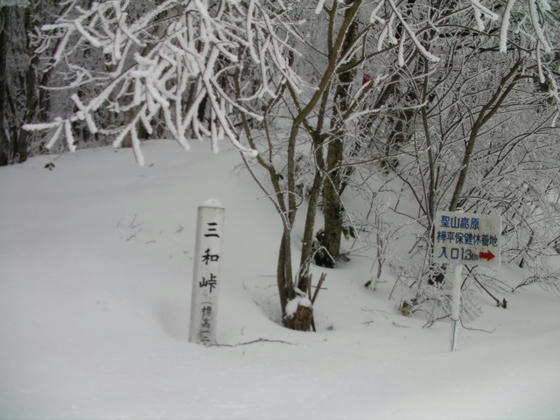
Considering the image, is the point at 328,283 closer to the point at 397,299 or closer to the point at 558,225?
the point at 397,299

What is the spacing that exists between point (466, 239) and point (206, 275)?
252 cm

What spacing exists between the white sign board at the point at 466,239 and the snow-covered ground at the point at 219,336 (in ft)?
2.78

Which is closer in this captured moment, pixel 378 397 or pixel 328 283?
pixel 378 397

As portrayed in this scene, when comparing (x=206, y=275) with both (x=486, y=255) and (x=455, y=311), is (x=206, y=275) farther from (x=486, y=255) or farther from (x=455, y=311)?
(x=486, y=255)

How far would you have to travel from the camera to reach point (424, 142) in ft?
23.1

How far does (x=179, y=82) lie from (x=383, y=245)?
176 inches

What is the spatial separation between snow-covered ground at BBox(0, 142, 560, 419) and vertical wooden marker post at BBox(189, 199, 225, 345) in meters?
0.18

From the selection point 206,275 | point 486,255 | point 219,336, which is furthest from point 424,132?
point 219,336

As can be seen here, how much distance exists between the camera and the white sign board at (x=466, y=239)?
15.5ft

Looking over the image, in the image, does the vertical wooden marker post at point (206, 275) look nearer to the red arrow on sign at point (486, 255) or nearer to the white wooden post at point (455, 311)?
the white wooden post at point (455, 311)

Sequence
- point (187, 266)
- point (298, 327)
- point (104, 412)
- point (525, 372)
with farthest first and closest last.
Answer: point (187, 266)
point (298, 327)
point (525, 372)
point (104, 412)

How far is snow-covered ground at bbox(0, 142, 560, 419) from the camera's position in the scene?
2.96 m

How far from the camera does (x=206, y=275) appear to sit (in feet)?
14.6

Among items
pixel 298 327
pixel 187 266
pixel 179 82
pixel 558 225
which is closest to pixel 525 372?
pixel 298 327
